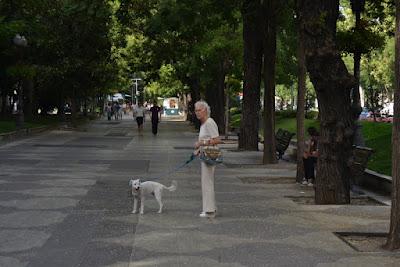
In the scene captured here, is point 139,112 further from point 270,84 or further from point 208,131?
point 208,131

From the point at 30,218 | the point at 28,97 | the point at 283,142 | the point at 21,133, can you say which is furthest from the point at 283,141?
the point at 28,97

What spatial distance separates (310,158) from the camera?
1319cm

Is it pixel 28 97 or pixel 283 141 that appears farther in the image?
pixel 28 97

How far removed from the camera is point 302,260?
6.85m

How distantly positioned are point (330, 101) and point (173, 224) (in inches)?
143

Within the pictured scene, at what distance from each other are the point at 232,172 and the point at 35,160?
5688 millimetres

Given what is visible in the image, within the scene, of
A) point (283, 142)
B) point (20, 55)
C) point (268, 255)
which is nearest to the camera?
point (268, 255)

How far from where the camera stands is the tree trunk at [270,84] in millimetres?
16891

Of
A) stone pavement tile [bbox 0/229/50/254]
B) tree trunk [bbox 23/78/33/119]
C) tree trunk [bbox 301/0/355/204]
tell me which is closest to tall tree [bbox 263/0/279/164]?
tree trunk [bbox 301/0/355/204]

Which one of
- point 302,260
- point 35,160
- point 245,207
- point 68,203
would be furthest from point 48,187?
point 302,260

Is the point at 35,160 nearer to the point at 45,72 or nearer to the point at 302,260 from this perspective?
the point at 302,260

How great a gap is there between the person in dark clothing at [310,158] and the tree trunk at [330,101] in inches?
84.5

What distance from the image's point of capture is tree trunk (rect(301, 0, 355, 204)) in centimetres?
1054

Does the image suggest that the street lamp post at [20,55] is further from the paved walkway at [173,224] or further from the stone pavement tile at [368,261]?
the stone pavement tile at [368,261]
